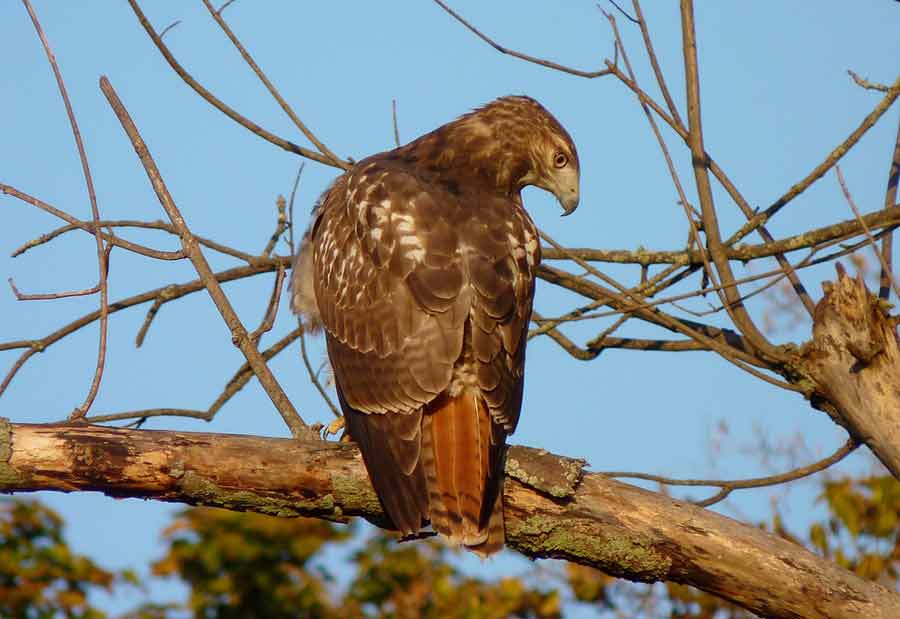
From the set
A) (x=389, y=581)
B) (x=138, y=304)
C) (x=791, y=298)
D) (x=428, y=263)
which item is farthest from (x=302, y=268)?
(x=389, y=581)

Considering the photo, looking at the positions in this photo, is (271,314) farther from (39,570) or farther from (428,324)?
(39,570)

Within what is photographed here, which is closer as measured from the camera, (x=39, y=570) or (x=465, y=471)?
(x=465, y=471)

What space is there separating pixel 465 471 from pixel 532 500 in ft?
0.91

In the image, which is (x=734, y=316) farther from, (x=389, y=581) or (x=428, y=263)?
(x=389, y=581)

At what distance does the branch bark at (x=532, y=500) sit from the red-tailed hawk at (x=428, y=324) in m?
0.16

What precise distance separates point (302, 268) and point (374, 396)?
1439 millimetres

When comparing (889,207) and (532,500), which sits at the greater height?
(889,207)

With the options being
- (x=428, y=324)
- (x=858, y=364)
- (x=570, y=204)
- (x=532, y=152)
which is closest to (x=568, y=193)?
(x=570, y=204)

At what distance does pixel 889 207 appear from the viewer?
218 inches

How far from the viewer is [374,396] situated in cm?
502

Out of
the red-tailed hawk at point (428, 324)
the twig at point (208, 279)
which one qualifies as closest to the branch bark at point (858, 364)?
the red-tailed hawk at point (428, 324)

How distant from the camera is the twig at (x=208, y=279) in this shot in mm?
4922

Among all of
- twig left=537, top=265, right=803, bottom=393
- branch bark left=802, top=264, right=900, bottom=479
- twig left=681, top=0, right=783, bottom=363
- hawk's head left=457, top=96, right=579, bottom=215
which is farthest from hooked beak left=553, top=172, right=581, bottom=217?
branch bark left=802, top=264, right=900, bottom=479

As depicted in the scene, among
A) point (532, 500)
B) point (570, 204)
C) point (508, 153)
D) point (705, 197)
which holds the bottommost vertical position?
point (532, 500)
